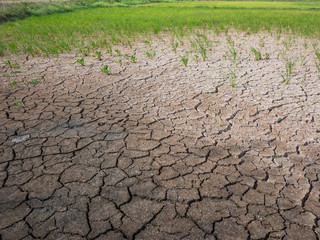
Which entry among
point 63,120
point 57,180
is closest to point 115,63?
point 63,120

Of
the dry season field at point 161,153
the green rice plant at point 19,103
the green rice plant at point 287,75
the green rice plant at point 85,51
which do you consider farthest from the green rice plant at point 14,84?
the green rice plant at point 287,75

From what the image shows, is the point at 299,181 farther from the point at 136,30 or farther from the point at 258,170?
the point at 136,30

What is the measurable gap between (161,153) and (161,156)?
0.05 meters

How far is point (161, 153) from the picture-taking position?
2166 millimetres

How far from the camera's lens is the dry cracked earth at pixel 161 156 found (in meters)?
1.51

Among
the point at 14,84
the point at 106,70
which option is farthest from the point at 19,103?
the point at 106,70

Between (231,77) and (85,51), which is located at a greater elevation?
(85,51)

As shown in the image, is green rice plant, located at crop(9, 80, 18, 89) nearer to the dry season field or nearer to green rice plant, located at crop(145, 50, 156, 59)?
the dry season field

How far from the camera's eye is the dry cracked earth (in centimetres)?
151

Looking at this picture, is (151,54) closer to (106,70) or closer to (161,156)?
(106,70)

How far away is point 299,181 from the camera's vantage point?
6.04ft

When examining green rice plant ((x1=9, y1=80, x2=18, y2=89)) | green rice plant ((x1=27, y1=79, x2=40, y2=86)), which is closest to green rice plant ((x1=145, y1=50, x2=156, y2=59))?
green rice plant ((x1=27, y1=79, x2=40, y2=86))

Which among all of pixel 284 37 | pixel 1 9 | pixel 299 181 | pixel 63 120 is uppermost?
pixel 1 9

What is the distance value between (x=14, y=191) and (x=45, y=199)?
265 mm
